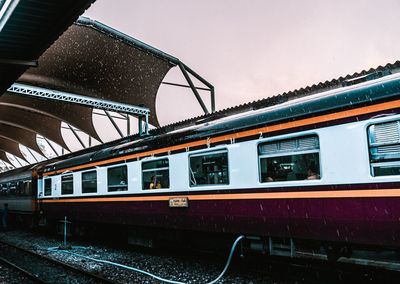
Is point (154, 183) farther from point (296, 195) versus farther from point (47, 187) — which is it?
point (47, 187)

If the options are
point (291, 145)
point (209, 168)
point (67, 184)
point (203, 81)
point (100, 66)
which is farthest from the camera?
point (203, 81)

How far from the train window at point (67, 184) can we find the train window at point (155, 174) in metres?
4.58

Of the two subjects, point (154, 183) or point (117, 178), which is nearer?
point (154, 183)

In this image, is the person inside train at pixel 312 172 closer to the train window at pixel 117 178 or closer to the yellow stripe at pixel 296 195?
the yellow stripe at pixel 296 195

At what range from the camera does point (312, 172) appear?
615 cm

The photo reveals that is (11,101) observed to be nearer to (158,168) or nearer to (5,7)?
(158,168)

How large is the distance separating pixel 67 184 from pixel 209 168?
7.37 meters

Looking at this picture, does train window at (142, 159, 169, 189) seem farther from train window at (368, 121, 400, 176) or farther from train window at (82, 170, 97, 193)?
train window at (368, 121, 400, 176)

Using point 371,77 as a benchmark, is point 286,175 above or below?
below

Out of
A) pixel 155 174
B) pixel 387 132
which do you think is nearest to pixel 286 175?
pixel 387 132

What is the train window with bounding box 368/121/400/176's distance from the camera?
5164 mm

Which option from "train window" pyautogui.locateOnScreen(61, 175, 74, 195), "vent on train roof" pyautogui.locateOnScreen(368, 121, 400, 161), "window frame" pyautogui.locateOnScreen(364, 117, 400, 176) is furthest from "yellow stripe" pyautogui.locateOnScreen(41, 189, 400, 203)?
"train window" pyautogui.locateOnScreen(61, 175, 74, 195)

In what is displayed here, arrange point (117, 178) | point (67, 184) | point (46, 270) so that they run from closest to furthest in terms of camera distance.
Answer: point (46, 270)
point (117, 178)
point (67, 184)

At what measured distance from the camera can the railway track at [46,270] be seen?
7.86 m
